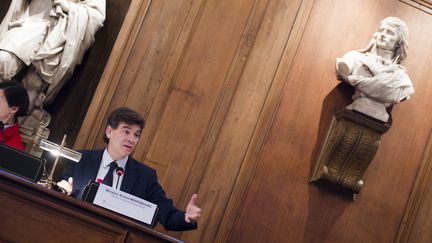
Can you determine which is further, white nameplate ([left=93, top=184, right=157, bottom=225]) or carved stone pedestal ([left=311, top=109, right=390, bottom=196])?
carved stone pedestal ([left=311, top=109, right=390, bottom=196])

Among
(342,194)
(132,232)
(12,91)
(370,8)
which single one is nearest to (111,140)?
(12,91)

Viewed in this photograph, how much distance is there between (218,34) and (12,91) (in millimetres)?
1449

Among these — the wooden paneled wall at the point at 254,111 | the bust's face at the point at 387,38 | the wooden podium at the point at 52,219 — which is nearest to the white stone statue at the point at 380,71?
the bust's face at the point at 387,38

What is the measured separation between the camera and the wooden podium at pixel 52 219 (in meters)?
1.99

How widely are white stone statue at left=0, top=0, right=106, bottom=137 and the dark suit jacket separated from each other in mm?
967

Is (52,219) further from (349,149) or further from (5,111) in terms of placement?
(349,149)

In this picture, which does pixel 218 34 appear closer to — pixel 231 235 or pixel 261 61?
pixel 261 61

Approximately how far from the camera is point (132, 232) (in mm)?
2115

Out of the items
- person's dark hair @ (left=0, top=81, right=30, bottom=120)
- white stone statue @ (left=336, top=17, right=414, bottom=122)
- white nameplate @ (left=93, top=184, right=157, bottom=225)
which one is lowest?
white nameplate @ (left=93, top=184, right=157, bottom=225)

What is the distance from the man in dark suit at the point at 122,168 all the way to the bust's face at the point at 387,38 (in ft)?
6.17

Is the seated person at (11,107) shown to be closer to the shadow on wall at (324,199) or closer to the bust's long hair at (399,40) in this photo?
the shadow on wall at (324,199)

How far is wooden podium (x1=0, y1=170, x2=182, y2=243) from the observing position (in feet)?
6.53

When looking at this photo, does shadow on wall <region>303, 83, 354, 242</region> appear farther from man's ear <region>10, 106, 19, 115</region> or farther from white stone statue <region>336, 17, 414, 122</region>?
man's ear <region>10, 106, 19, 115</region>

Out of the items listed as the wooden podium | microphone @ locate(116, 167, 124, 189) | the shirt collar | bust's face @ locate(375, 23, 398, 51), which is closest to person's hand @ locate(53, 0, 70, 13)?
the shirt collar
